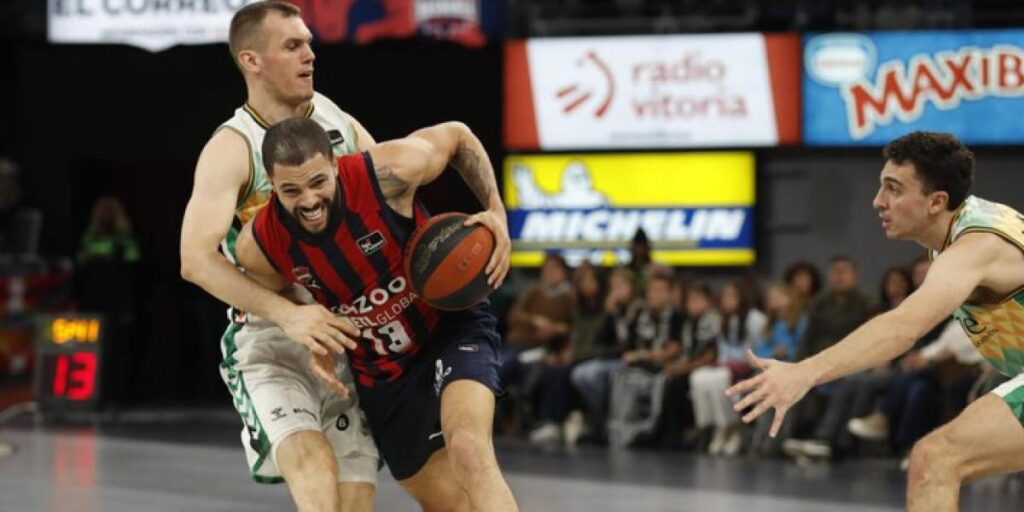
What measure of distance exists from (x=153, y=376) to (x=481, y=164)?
427 inches

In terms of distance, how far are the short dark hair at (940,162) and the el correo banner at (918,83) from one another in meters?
8.43

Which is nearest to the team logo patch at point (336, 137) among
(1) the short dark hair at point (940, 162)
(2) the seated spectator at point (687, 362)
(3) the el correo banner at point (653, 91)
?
(1) the short dark hair at point (940, 162)

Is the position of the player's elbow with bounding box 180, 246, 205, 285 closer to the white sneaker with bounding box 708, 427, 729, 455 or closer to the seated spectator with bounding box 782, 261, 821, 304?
the white sneaker with bounding box 708, 427, 729, 455

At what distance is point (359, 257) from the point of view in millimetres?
5324

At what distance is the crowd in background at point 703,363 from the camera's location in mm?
11070

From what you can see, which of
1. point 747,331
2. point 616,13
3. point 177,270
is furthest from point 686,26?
point 177,270

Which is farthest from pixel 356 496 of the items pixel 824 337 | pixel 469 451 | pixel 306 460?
pixel 824 337

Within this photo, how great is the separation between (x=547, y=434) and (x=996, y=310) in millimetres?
7170

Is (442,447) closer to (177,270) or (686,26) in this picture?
(686,26)

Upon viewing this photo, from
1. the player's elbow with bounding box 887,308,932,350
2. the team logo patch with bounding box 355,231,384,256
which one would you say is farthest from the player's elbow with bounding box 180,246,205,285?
the player's elbow with bounding box 887,308,932,350

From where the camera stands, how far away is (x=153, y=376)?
52.5 feet

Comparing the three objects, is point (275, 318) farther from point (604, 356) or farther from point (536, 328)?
point (536, 328)

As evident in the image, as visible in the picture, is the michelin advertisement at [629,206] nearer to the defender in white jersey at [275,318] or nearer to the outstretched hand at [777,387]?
the defender in white jersey at [275,318]

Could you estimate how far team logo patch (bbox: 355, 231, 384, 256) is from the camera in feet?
17.5
